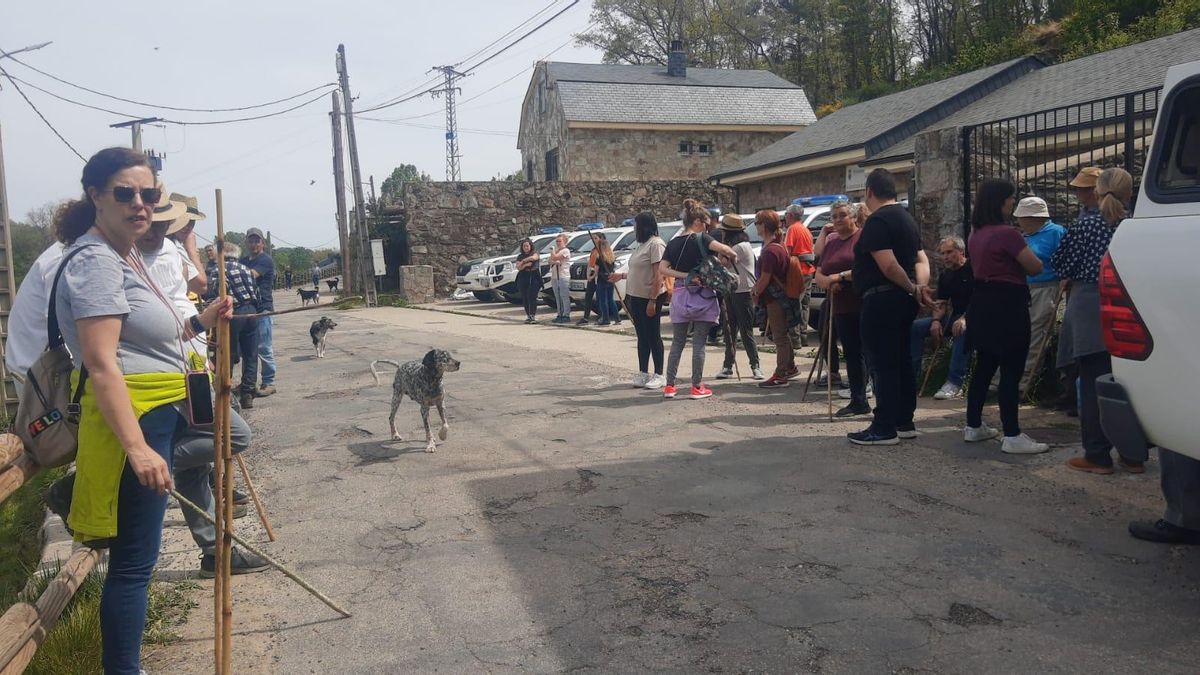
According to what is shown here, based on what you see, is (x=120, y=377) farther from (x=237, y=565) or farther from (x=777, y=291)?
(x=777, y=291)

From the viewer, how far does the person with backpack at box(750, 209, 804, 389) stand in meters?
Result: 9.12

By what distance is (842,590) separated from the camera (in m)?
4.07

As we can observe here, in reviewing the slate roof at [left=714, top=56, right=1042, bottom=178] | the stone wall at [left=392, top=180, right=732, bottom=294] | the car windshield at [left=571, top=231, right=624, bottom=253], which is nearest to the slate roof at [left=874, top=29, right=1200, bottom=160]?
the slate roof at [left=714, top=56, right=1042, bottom=178]

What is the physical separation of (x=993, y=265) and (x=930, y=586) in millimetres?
2717

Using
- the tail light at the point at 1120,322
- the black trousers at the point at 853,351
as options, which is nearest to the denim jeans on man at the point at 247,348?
the black trousers at the point at 853,351

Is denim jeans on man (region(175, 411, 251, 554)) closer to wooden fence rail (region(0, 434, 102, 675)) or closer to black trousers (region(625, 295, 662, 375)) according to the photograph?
wooden fence rail (region(0, 434, 102, 675))

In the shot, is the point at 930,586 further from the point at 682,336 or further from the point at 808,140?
the point at 808,140

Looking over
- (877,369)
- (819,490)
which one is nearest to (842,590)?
(819,490)

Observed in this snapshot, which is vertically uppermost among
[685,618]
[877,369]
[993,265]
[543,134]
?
[543,134]

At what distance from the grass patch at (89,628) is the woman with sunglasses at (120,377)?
2.07 ft

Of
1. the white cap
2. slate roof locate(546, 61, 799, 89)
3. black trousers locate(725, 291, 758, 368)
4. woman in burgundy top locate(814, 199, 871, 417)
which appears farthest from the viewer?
slate roof locate(546, 61, 799, 89)

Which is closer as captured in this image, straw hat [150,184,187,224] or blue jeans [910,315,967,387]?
straw hat [150,184,187,224]

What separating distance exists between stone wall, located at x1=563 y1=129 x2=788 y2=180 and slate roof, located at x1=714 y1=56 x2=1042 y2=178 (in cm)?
961

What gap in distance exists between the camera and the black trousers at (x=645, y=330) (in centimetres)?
930
